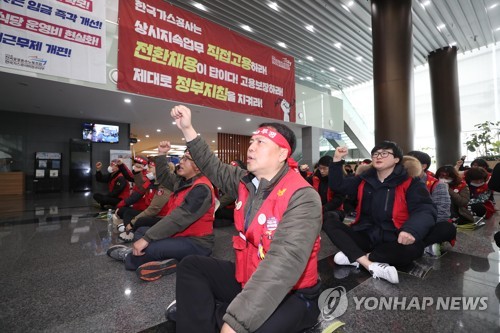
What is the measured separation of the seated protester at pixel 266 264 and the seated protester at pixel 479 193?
441 cm

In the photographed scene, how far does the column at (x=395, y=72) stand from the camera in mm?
6031

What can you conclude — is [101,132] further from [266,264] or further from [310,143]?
[266,264]

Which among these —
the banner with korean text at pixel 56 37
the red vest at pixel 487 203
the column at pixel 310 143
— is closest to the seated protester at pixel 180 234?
the banner with korean text at pixel 56 37

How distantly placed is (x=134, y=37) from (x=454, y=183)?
686 centimetres

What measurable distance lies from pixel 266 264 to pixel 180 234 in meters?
1.51

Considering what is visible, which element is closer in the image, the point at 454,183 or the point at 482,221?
the point at 454,183

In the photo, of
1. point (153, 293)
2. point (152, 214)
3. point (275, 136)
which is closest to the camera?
point (275, 136)

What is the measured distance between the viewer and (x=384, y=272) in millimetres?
1882

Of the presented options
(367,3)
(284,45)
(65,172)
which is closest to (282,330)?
(367,3)

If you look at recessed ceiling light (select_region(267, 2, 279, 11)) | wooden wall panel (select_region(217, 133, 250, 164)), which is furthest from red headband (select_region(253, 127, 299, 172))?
wooden wall panel (select_region(217, 133, 250, 164))

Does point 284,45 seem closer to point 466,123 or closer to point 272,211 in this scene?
point 272,211

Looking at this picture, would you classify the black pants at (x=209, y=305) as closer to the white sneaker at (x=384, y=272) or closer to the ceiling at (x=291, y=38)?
the white sneaker at (x=384, y=272)

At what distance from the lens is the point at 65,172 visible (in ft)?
30.1

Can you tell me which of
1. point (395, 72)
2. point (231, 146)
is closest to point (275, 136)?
point (395, 72)
